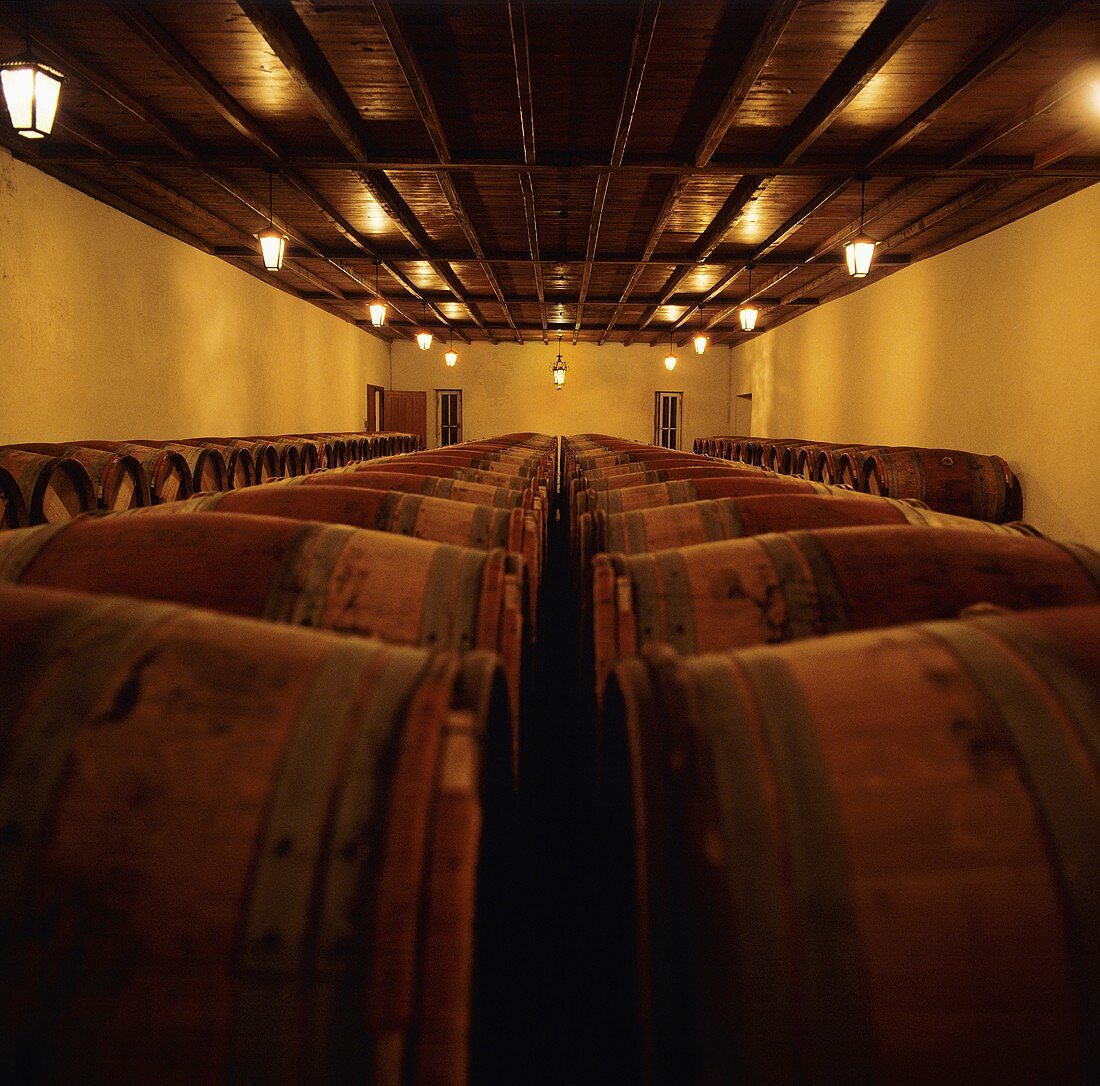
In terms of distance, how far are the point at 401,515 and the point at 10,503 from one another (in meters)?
2.94

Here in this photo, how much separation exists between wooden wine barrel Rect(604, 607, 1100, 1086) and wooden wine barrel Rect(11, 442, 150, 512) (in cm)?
468

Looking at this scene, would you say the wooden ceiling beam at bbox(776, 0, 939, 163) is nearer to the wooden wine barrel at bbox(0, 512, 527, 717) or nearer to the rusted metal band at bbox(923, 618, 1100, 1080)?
the wooden wine barrel at bbox(0, 512, 527, 717)

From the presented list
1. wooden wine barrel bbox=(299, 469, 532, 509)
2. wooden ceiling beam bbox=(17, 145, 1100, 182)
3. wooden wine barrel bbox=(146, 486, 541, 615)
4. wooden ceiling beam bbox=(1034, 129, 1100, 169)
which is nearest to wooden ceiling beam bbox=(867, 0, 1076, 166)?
wooden ceiling beam bbox=(17, 145, 1100, 182)

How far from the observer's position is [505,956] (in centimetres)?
159

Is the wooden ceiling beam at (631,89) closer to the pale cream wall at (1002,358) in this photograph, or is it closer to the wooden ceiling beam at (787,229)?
the wooden ceiling beam at (787,229)

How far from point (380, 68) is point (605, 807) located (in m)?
5.67

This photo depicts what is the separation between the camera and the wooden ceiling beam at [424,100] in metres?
4.46

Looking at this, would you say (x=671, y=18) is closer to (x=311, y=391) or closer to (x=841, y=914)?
(x=841, y=914)

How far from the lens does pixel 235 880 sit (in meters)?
0.74

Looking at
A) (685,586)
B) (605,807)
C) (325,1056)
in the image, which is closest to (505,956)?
(605,807)

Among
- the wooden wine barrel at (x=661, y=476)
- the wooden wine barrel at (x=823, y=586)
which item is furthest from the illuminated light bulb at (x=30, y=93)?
the wooden wine barrel at (x=823, y=586)

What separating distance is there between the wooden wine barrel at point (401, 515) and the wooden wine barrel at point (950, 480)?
195 inches

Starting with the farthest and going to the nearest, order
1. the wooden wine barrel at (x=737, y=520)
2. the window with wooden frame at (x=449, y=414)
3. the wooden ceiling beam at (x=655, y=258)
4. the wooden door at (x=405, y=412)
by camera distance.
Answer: the window with wooden frame at (x=449, y=414) < the wooden door at (x=405, y=412) < the wooden ceiling beam at (x=655, y=258) < the wooden wine barrel at (x=737, y=520)

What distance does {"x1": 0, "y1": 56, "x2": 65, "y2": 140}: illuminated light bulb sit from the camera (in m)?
4.14
